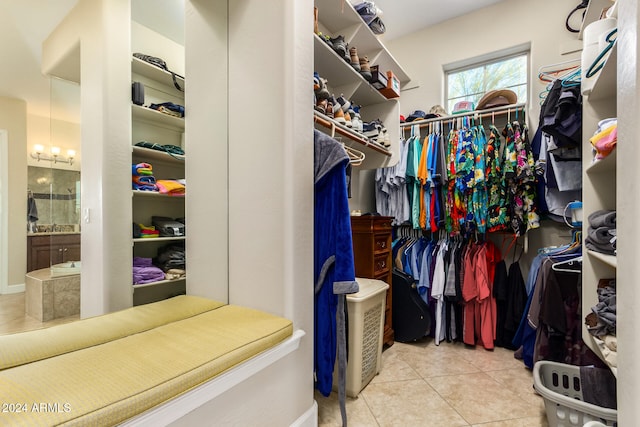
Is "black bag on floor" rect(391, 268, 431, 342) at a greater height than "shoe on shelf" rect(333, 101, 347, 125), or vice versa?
"shoe on shelf" rect(333, 101, 347, 125)

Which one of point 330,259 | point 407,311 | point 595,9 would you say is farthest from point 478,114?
point 330,259

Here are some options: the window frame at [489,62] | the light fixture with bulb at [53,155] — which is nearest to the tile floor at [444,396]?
the light fixture with bulb at [53,155]

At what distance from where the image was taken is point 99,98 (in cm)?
92

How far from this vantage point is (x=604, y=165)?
3.99 feet

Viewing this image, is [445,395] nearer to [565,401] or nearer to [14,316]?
[565,401]

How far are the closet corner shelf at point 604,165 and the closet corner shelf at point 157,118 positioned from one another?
1648 millimetres

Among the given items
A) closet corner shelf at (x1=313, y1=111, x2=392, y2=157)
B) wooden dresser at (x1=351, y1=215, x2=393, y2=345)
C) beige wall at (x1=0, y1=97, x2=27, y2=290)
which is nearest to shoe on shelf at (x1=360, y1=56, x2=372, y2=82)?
closet corner shelf at (x1=313, y1=111, x2=392, y2=157)

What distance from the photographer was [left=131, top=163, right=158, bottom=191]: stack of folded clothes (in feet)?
3.37

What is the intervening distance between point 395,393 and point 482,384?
57 centimetres

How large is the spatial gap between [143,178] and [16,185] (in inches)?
13.8

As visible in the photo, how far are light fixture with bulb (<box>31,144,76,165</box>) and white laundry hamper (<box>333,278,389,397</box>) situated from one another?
4.50ft

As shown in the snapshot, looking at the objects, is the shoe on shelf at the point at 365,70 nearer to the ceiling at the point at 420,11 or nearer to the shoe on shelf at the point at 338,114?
the shoe on shelf at the point at 338,114

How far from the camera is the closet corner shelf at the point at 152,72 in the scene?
1.04 meters

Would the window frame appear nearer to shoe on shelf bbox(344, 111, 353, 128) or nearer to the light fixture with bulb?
shoe on shelf bbox(344, 111, 353, 128)
